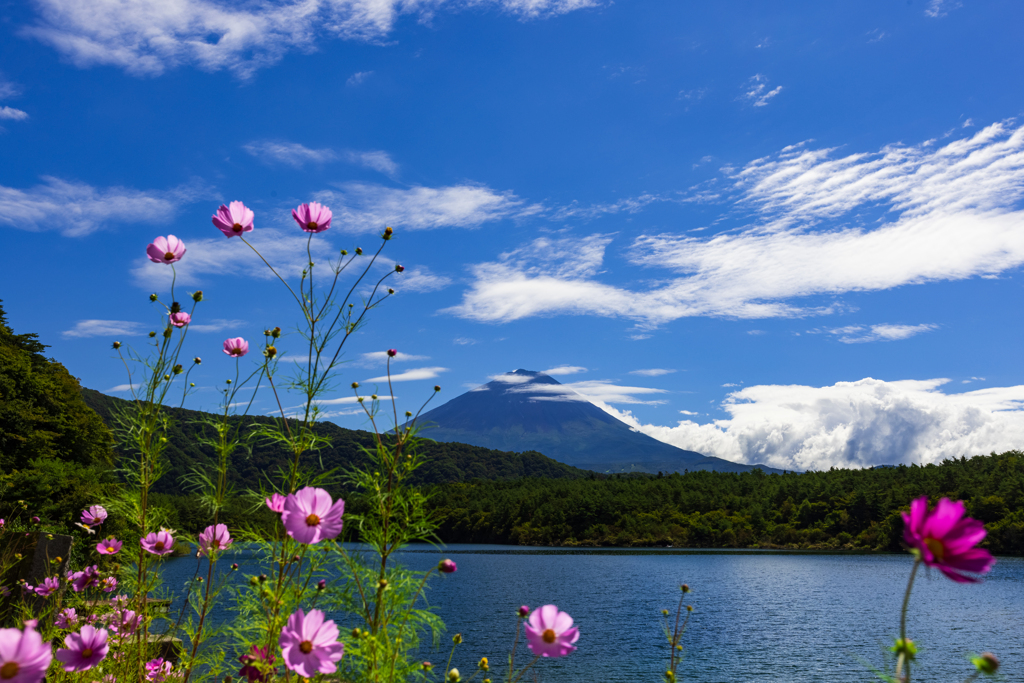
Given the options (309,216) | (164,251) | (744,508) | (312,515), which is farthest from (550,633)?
(744,508)

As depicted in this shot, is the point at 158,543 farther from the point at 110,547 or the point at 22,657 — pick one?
the point at 22,657

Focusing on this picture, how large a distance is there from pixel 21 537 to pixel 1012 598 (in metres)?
36.6

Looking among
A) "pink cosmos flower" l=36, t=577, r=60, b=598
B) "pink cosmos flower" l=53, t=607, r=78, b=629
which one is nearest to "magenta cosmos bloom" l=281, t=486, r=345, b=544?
"pink cosmos flower" l=53, t=607, r=78, b=629

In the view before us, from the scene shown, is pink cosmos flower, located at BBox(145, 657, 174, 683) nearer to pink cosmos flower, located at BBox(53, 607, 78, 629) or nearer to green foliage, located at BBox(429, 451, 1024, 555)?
pink cosmos flower, located at BBox(53, 607, 78, 629)

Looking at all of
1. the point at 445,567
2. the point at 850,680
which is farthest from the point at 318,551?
the point at 850,680

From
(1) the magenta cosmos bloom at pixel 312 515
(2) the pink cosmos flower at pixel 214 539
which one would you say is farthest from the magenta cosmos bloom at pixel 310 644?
(2) the pink cosmos flower at pixel 214 539

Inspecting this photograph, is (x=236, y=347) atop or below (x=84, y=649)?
atop

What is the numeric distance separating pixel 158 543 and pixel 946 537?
10.5ft

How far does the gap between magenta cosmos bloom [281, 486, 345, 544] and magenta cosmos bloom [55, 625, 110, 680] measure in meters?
0.87

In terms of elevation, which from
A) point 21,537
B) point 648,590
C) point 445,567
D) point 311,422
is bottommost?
point 648,590

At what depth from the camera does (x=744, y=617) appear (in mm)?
24625

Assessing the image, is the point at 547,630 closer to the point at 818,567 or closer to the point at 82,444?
the point at 82,444

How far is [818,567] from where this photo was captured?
43125mm

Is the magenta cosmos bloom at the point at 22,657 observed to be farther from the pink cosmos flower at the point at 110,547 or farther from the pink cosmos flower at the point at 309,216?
the pink cosmos flower at the point at 110,547
